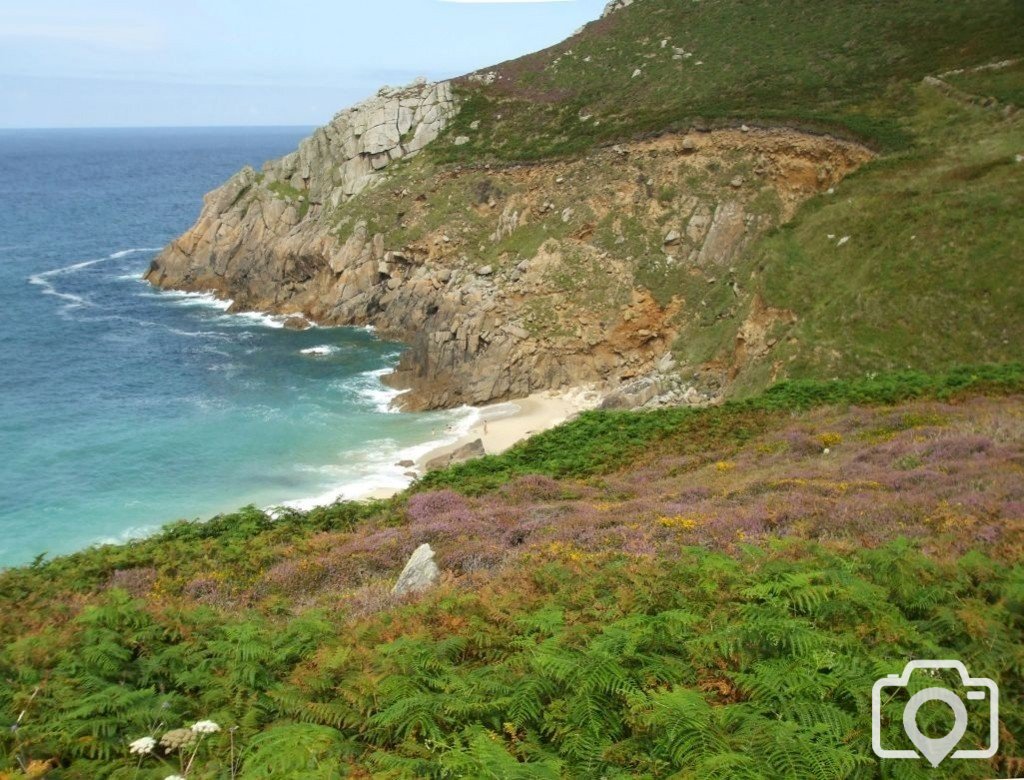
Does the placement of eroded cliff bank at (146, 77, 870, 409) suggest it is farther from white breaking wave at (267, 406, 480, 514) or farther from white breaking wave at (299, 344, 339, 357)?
white breaking wave at (267, 406, 480, 514)

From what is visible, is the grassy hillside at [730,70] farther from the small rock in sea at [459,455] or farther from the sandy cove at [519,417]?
the small rock in sea at [459,455]

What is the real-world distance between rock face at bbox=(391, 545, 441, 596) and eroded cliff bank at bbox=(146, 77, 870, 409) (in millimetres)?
24140

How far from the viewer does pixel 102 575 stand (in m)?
16.2

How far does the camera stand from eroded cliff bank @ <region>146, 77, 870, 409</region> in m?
45.2

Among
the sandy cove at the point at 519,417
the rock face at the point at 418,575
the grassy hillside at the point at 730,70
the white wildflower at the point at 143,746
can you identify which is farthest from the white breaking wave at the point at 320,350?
the white wildflower at the point at 143,746

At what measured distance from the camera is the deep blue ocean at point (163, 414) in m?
32.1

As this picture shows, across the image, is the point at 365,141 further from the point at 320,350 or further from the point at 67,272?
the point at 67,272

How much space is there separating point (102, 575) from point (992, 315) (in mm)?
29001

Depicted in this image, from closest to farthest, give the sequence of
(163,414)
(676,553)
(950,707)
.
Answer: (950,707) → (676,553) → (163,414)

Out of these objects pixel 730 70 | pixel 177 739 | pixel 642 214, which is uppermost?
pixel 730 70

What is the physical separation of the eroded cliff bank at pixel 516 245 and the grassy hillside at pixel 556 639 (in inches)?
889

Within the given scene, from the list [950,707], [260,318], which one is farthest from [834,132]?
[950,707]

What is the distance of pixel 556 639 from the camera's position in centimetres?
820

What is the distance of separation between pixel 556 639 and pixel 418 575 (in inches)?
233
